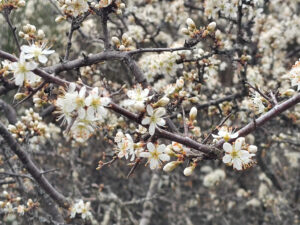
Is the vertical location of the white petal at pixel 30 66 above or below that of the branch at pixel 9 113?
above

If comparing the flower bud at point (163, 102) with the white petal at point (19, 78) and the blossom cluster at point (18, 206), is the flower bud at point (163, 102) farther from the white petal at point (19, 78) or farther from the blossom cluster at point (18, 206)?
the blossom cluster at point (18, 206)

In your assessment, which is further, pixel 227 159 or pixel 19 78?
pixel 227 159

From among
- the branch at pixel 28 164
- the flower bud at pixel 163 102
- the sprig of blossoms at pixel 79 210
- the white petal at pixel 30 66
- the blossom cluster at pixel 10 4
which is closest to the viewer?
the white petal at pixel 30 66

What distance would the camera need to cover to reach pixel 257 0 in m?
3.07

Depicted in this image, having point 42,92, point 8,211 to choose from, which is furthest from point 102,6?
point 8,211

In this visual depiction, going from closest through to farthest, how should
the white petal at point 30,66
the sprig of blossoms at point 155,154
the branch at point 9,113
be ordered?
the white petal at point 30,66 → the sprig of blossoms at point 155,154 → the branch at point 9,113

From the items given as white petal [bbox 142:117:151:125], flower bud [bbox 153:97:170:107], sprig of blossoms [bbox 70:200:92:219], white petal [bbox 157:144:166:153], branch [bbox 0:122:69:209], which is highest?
flower bud [bbox 153:97:170:107]

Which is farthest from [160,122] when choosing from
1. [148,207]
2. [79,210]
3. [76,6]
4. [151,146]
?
[148,207]

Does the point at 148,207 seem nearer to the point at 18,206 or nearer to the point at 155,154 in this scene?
the point at 18,206

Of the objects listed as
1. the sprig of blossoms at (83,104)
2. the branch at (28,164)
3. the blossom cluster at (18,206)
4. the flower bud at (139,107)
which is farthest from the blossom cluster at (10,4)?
the blossom cluster at (18,206)

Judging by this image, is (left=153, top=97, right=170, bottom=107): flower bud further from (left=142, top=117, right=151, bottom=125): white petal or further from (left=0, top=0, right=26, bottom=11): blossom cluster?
(left=0, top=0, right=26, bottom=11): blossom cluster

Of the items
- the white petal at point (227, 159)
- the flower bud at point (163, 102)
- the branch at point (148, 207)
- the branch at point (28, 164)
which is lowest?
the branch at point (148, 207)

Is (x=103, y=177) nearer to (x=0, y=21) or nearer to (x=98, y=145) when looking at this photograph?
(x=98, y=145)

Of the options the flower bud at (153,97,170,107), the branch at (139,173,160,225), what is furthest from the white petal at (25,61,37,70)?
the branch at (139,173,160,225)
